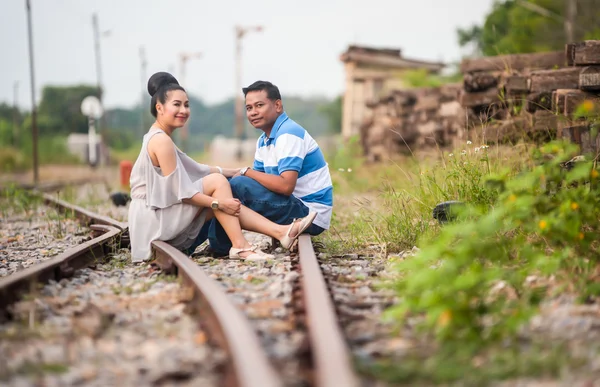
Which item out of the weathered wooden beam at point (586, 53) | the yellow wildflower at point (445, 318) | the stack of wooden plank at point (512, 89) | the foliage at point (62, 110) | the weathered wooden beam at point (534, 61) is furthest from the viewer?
the foliage at point (62, 110)

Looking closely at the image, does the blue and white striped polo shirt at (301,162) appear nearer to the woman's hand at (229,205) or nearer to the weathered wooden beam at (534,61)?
the woman's hand at (229,205)

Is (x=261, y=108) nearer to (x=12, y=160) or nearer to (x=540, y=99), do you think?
(x=540, y=99)

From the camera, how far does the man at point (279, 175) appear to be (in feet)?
17.2

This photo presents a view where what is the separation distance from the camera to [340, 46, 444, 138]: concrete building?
2377 centimetres

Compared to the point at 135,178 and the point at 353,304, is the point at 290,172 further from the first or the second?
the point at 353,304

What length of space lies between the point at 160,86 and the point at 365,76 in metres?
19.3

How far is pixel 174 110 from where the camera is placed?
5137 millimetres

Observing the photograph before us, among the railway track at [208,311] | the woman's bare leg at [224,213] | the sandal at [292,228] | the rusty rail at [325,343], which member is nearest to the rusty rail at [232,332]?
the railway track at [208,311]

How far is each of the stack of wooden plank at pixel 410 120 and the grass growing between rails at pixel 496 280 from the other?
5.93 m

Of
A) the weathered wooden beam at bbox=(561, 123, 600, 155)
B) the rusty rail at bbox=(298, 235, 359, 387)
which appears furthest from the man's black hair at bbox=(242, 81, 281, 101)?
the weathered wooden beam at bbox=(561, 123, 600, 155)

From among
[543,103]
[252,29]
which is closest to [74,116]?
[252,29]

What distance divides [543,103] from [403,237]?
2.92 m

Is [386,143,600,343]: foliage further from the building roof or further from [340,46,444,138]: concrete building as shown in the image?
the building roof

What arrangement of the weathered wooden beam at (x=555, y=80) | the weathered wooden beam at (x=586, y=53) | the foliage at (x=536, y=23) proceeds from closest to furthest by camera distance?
the weathered wooden beam at (x=586, y=53), the weathered wooden beam at (x=555, y=80), the foliage at (x=536, y=23)
